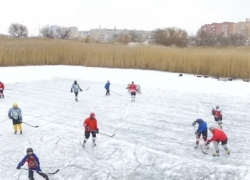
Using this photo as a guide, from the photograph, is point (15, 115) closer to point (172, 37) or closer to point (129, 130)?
point (129, 130)

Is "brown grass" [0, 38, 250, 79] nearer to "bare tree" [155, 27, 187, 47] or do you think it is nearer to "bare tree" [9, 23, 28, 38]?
"bare tree" [155, 27, 187, 47]

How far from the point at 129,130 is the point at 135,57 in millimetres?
13643

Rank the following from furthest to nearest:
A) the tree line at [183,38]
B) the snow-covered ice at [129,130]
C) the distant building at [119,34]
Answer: the distant building at [119,34] < the tree line at [183,38] < the snow-covered ice at [129,130]

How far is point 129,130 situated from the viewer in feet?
31.6

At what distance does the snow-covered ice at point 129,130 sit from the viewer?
6.93m

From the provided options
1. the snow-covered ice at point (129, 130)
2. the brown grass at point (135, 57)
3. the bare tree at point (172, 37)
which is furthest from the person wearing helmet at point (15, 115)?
the bare tree at point (172, 37)

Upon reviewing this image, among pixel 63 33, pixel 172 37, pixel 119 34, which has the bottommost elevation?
pixel 172 37

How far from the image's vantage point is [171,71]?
21.2 meters

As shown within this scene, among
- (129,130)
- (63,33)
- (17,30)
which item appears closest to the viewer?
(129,130)

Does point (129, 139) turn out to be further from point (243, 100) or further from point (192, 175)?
point (243, 100)

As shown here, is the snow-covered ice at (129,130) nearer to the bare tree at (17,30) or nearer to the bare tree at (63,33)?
the bare tree at (63,33)

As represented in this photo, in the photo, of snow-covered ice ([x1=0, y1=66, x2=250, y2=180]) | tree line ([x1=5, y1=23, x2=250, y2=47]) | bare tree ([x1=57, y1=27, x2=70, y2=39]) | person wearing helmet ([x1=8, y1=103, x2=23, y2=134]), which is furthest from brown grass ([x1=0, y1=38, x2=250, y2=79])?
bare tree ([x1=57, y1=27, x2=70, y2=39])

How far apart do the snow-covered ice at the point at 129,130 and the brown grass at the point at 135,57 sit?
6.21ft

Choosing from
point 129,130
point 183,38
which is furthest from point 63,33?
point 129,130
